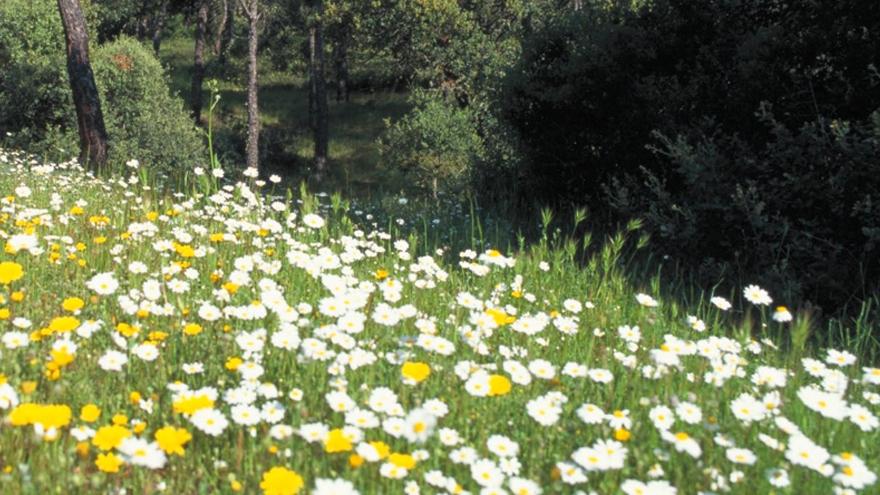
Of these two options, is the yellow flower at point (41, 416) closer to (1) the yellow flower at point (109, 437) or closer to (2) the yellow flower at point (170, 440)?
(1) the yellow flower at point (109, 437)

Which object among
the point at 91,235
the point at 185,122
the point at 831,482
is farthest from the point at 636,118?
the point at 185,122

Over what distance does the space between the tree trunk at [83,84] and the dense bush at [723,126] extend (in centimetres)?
844

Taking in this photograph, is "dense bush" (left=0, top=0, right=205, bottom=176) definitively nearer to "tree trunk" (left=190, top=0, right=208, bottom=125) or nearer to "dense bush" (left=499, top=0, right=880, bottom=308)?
"tree trunk" (left=190, top=0, right=208, bottom=125)

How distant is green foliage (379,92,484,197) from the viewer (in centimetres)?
2895

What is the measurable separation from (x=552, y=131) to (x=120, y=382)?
769 cm

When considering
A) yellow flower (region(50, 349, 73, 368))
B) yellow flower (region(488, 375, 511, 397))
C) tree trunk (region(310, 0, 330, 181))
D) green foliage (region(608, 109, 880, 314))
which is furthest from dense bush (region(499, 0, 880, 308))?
tree trunk (region(310, 0, 330, 181))

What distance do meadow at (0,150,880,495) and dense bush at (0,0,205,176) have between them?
918 inches

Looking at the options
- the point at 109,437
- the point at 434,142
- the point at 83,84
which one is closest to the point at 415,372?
the point at 109,437

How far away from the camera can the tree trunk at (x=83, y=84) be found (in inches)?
574

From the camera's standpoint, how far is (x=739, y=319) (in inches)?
235

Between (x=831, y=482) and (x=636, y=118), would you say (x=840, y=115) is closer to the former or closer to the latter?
(x=636, y=118)

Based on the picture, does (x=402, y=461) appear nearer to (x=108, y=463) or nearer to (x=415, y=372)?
(x=415, y=372)

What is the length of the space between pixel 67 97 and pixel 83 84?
13.5 m

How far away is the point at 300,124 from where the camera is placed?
141ft
